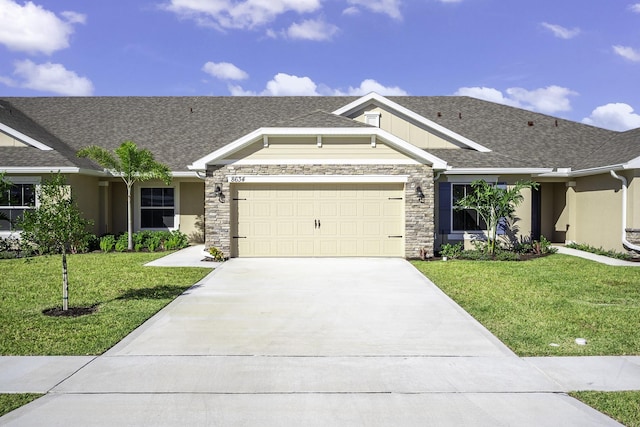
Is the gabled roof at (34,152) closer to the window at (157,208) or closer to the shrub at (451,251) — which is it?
the window at (157,208)

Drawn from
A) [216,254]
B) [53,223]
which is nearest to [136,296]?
[53,223]

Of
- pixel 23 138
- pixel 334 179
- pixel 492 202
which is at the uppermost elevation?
pixel 23 138

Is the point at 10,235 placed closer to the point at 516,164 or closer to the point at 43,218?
the point at 43,218

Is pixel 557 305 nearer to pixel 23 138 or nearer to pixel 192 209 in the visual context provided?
pixel 192 209

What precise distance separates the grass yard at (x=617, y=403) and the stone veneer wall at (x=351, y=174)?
974 centimetres

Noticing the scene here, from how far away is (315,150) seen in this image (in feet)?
48.6

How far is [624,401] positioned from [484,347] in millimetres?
1964

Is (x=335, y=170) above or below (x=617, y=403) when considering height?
above

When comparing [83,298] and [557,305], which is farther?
[83,298]

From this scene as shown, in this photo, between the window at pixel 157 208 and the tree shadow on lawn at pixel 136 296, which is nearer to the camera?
the tree shadow on lawn at pixel 136 296

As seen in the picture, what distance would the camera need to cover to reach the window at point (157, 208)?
62.7ft

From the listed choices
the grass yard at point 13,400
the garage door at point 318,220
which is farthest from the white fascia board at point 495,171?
the grass yard at point 13,400

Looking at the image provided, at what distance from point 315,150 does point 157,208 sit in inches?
302

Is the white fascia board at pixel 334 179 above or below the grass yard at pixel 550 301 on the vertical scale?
above
